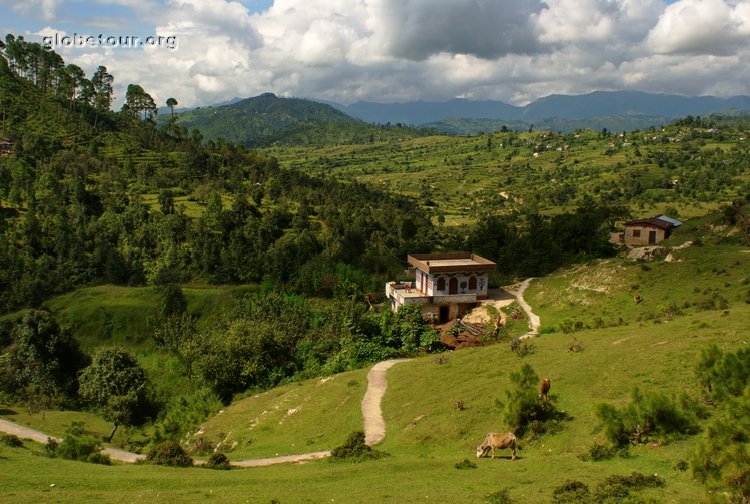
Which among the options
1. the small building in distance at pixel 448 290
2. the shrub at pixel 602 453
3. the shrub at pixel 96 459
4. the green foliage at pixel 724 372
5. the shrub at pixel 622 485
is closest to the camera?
the shrub at pixel 622 485

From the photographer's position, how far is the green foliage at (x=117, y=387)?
37.0 metres

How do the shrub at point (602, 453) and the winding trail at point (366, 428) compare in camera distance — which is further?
the winding trail at point (366, 428)

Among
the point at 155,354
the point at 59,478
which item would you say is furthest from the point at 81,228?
the point at 59,478

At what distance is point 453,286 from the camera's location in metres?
49.4

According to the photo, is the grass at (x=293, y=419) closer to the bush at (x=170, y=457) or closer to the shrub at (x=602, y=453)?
the bush at (x=170, y=457)

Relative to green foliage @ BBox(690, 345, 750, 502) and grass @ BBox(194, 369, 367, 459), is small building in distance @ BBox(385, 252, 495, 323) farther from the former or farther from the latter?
green foliage @ BBox(690, 345, 750, 502)

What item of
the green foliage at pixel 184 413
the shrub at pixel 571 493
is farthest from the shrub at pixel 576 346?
the green foliage at pixel 184 413

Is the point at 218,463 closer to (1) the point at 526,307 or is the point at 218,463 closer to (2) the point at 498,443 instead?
(2) the point at 498,443

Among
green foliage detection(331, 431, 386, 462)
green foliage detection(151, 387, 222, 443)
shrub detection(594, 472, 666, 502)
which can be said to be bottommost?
green foliage detection(151, 387, 222, 443)

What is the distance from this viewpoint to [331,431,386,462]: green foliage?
18578 millimetres

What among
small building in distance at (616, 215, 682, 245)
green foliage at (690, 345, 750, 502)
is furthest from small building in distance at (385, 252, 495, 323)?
green foliage at (690, 345, 750, 502)

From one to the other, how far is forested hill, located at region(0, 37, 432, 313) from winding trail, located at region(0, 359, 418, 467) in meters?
29.9

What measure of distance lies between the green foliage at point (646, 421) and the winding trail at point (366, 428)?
9655mm

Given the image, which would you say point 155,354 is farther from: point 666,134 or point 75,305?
point 666,134
